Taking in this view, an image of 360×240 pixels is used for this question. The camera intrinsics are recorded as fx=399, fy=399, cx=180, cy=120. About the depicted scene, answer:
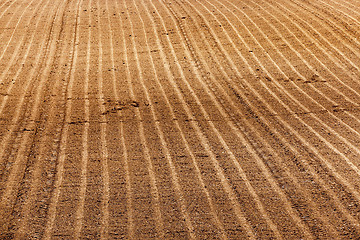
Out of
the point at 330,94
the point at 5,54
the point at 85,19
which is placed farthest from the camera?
the point at 85,19

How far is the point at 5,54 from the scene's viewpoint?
31.0 ft

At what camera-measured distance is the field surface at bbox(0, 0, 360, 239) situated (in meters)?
4.31

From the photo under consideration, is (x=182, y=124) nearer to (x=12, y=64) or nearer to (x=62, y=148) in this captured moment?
(x=62, y=148)

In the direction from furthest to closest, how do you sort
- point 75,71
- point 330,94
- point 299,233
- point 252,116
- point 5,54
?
point 5,54 < point 75,71 < point 330,94 < point 252,116 < point 299,233

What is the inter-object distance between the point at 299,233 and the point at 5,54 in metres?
8.09

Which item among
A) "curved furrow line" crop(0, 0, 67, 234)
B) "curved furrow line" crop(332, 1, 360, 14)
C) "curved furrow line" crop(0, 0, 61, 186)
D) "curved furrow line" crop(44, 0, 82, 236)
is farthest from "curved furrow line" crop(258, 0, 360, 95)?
"curved furrow line" crop(0, 0, 61, 186)

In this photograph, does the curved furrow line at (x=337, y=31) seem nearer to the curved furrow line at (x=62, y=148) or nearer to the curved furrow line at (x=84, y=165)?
the curved furrow line at (x=84, y=165)

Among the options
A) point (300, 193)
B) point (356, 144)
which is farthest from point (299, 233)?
point (356, 144)

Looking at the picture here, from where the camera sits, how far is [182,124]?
6.34m

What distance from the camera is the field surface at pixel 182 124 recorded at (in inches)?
170

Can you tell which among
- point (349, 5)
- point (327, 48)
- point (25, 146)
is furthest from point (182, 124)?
point (349, 5)

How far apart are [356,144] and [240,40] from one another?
498 centimetres

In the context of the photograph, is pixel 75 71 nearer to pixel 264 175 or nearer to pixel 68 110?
pixel 68 110

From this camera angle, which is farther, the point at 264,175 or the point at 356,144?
the point at 356,144
